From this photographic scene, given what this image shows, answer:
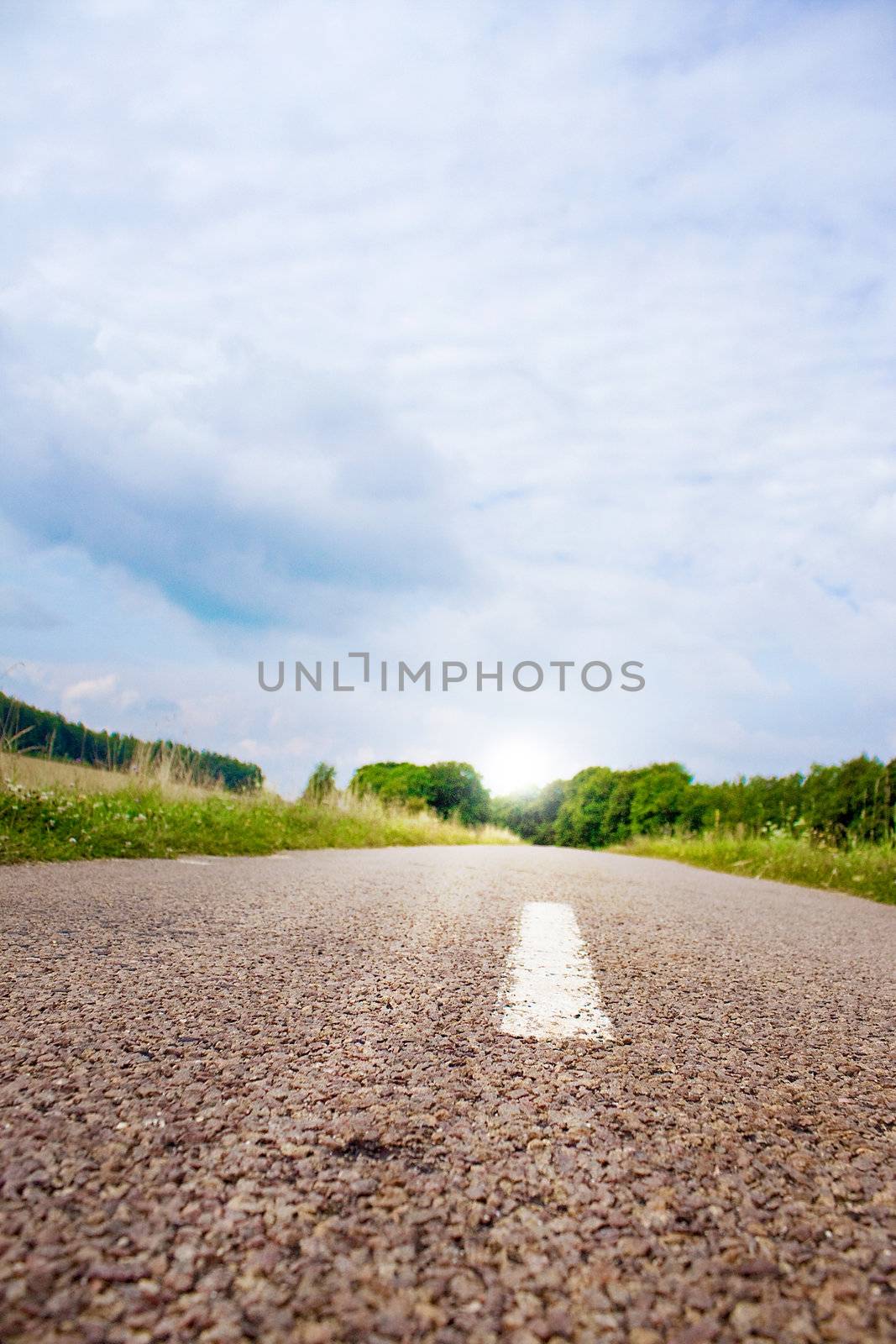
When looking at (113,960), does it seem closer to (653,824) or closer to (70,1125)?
(70,1125)

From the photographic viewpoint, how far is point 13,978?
217 cm

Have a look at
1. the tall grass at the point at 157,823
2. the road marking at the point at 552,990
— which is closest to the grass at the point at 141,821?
the tall grass at the point at 157,823

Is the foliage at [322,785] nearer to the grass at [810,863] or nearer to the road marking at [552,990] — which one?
the grass at [810,863]

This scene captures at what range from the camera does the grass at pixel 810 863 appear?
30.3 feet

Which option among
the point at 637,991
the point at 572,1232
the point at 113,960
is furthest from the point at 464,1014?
the point at 113,960

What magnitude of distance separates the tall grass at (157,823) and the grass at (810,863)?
18.8 feet

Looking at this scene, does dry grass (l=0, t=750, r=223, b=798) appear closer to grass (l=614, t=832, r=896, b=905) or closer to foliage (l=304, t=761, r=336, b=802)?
foliage (l=304, t=761, r=336, b=802)

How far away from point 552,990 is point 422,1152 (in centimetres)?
115

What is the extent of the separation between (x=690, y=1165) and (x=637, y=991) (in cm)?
117

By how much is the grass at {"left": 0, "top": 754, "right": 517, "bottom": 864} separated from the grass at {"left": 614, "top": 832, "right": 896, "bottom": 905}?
5.83 meters

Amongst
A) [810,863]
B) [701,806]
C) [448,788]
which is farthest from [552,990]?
[448,788]

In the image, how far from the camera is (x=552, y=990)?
235 cm

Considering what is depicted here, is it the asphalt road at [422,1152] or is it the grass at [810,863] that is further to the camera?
the grass at [810,863]

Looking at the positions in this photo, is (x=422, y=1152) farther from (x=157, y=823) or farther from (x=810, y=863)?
(x=810, y=863)
